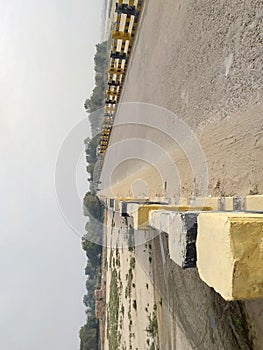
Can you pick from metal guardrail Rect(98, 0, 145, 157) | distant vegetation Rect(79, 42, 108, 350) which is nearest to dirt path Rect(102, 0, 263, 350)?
metal guardrail Rect(98, 0, 145, 157)

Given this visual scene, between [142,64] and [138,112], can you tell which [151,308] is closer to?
[138,112]

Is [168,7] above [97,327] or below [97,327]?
above

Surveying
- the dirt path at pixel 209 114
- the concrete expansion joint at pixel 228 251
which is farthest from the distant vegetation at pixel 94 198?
the concrete expansion joint at pixel 228 251

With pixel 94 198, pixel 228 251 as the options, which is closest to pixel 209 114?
pixel 228 251

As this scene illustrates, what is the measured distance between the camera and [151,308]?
7285mm

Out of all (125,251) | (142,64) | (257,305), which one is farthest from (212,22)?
(125,251)

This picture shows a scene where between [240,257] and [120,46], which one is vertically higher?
[120,46]

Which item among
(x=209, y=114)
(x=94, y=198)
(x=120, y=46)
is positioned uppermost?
(x=120, y=46)

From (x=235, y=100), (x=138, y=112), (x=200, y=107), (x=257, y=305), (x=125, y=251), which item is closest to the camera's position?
(x=257, y=305)

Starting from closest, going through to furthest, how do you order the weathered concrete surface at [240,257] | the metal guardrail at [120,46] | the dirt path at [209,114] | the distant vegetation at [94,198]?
the weathered concrete surface at [240,257], the dirt path at [209,114], the metal guardrail at [120,46], the distant vegetation at [94,198]

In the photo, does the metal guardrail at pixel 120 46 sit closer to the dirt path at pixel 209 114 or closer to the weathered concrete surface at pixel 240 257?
the dirt path at pixel 209 114

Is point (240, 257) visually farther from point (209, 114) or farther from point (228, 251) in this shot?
point (209, 114)

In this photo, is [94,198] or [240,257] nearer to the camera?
[240,257]

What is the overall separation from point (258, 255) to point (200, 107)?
3.34 metres
